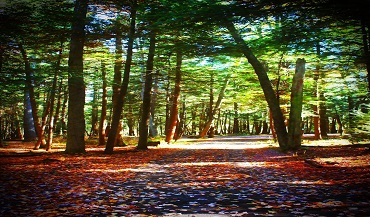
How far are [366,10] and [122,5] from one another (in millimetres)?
11548

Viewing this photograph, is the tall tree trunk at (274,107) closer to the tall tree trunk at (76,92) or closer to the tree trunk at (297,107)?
the tree trunk at (297,107)

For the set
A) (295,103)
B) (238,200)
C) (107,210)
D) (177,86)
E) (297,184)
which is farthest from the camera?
(177,86)

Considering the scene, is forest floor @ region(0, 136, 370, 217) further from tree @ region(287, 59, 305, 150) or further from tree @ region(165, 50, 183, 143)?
tree @ region(165, 50, 183, 143)

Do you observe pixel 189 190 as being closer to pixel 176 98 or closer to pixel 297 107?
pixel 297 107

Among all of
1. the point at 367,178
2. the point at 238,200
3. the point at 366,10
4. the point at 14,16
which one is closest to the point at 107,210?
the point at 238,200

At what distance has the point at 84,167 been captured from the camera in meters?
9.80

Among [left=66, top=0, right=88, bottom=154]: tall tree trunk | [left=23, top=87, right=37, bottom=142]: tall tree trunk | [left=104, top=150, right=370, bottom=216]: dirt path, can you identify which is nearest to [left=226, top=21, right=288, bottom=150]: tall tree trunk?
[left=104, top=150, right=370, bottom=216]: dirt path

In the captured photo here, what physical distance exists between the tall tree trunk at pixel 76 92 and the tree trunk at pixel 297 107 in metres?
10.1

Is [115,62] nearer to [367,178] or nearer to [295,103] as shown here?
[295,103]

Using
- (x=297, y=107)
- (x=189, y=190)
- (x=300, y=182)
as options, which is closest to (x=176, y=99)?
(x=297, y=107)

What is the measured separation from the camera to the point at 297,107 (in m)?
14.0

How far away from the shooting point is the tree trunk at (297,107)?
13903mm

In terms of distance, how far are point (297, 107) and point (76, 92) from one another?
10.5 metres

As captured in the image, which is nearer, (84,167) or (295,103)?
(84,167)
